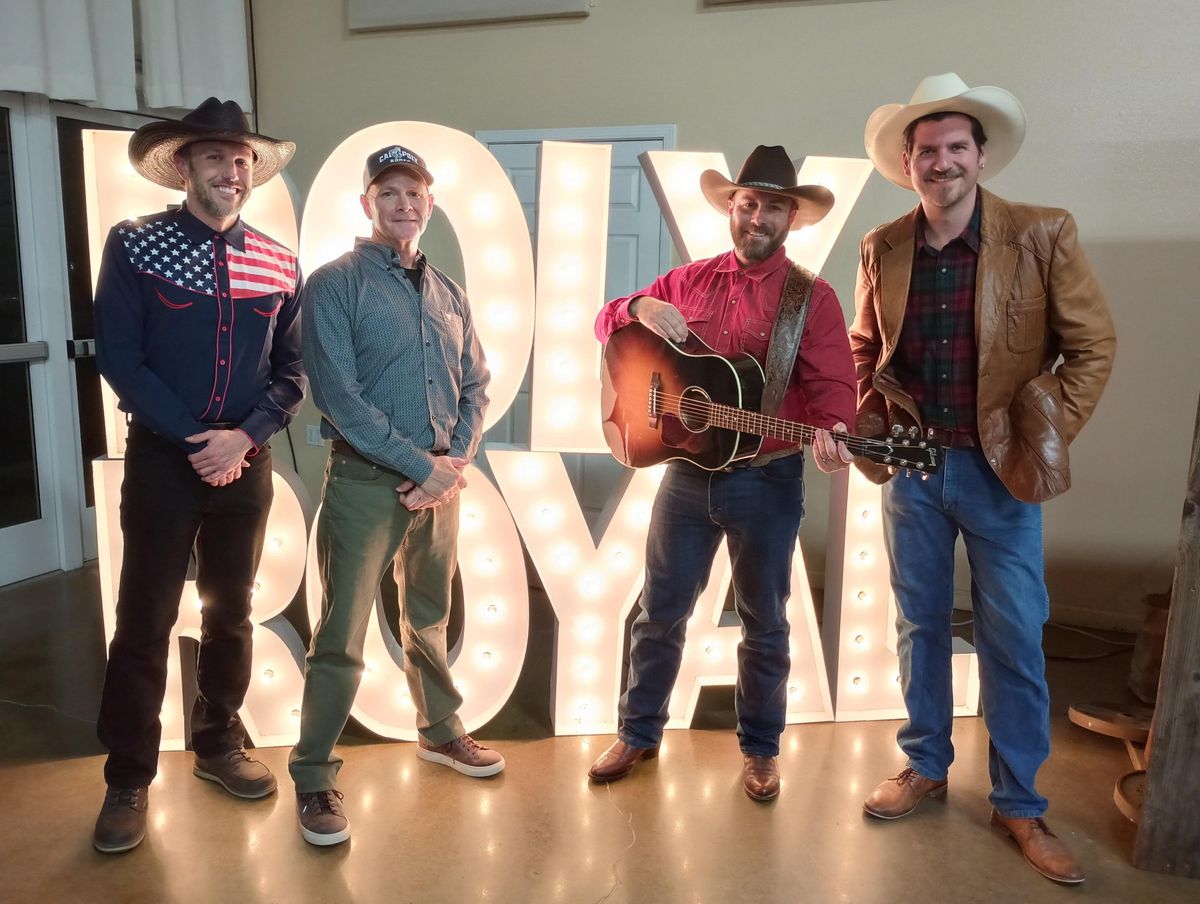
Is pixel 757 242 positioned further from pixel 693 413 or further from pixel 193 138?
pixel 193 138

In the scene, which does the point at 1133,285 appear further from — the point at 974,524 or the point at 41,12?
the point at 41,12

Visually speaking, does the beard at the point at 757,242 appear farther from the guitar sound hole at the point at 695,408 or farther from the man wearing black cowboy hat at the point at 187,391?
the man wearing black cowboy hat at the point at 187,391

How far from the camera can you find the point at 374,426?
80.1 inches

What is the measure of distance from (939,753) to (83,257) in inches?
169

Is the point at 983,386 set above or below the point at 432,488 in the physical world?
above

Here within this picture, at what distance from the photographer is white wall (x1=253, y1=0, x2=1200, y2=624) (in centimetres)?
345

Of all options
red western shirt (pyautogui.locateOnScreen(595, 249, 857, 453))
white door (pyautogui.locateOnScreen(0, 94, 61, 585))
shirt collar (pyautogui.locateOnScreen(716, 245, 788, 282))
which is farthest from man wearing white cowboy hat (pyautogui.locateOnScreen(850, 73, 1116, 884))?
white door (pyautogui.locateOnScreen(0, 94, 61, 585))

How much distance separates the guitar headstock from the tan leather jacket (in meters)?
0.17

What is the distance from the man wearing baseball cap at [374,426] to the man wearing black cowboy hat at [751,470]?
1.71 ft

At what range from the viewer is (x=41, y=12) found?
144 inches

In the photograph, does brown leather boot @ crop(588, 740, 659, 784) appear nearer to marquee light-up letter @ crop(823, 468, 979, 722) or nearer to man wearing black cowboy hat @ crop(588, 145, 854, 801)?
man wearing black cowboy hat @ crop(588, 145, 854, 801)

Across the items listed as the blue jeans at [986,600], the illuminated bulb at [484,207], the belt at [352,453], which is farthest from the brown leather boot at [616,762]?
the illuminated bulb at [484,207]

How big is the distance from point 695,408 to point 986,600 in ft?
2.72

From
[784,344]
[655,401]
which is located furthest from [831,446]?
[655,401]
